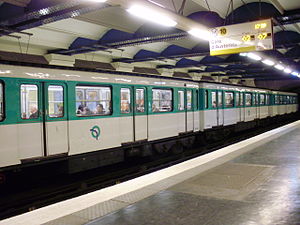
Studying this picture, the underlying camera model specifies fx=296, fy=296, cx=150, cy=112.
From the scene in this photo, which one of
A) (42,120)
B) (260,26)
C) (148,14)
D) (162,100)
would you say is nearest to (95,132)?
(42,120)

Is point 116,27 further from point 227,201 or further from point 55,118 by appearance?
point 227,201

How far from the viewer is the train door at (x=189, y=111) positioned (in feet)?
40.2

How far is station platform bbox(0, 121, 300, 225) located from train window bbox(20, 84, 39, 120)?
2.85 metres

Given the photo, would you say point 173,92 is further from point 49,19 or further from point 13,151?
point 13,151

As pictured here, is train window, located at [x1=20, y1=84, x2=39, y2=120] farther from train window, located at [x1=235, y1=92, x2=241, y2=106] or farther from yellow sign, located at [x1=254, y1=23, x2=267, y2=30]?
train window, located at [x1=235, y1=92, x2=241, y2=106]

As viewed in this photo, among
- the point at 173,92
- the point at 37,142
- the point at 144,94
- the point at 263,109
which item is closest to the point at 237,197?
the point at 37,142

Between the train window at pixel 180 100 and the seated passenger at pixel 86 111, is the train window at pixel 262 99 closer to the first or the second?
the train window at pixel 180 100

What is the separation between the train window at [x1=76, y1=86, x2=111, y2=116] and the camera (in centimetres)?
775

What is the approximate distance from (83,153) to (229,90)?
34.9 feet

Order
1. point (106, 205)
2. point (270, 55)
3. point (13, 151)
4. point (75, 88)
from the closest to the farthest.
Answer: point (106, 205)
point (13, 151)
point (75, 88)
point (270, 55)

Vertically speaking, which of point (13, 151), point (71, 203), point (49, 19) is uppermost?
point (49, 19)

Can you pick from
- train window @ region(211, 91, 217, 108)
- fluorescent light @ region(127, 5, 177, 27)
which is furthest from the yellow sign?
train window @ region(211, 91, 217, 108)

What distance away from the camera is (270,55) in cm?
1548

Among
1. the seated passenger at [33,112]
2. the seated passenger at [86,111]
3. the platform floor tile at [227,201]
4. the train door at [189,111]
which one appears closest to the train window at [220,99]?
the train door at [189,111]
